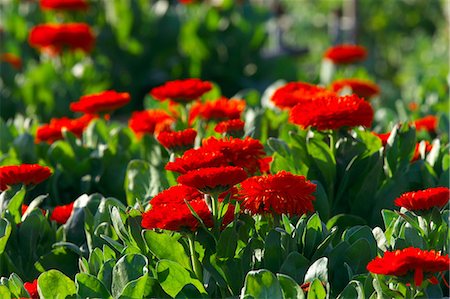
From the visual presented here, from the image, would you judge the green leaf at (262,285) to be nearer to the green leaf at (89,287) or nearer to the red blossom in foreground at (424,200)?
the green leaf at (89,287)

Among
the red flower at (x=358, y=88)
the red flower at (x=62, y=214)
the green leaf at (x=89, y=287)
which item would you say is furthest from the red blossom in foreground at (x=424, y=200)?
the red flower at (x=358, y=88)

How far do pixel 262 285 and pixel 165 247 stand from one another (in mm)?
371

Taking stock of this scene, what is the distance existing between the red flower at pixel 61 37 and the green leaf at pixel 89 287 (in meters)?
3.77

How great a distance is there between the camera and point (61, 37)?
5.73m

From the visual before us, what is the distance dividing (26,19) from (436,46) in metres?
3.86

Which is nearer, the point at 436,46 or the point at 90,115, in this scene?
the point at 90,115

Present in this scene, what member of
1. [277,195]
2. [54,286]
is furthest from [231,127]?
[54,286]

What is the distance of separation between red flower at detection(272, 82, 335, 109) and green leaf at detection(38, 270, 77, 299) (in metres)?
1.32

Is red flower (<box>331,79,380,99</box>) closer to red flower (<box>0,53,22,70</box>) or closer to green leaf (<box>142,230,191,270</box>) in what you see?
green leaf (<box>142,230,191,270</box>)

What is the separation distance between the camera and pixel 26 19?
7820mm

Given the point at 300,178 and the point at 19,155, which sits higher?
the point at 300,178

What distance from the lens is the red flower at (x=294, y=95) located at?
3.27m

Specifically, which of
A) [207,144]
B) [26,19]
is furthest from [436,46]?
[207,144]

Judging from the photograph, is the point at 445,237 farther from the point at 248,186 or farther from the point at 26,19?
the point at 26,19
